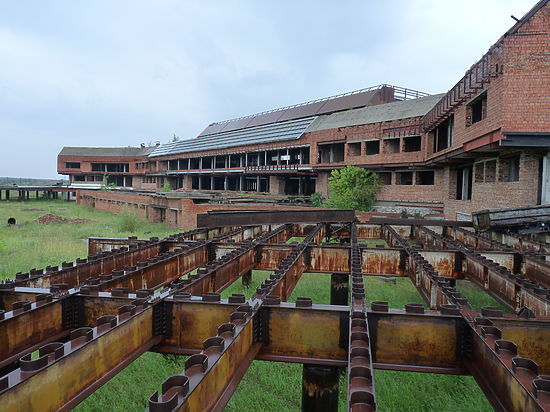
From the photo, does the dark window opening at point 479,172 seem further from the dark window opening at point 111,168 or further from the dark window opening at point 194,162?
the dark window opening at point 111,168

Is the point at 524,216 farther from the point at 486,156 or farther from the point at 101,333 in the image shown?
the point at 101,333

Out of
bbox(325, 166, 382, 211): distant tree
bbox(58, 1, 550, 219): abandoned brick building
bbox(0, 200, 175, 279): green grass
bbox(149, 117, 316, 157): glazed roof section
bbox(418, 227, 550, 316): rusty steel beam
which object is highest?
bbox(149, 117, 316, 157): glazed roof section

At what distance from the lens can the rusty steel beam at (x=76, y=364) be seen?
2.45 m

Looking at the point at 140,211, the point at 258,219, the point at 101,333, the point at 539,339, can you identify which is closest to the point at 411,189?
the point at 258,219

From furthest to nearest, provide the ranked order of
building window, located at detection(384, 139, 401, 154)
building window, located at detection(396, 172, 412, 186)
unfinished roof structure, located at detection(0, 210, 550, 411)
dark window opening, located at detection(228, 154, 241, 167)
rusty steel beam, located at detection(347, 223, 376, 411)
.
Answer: dark window opening, located at detection(228, 154, 241, 167), building window, located at detection(396, 172, 412, 186), building window, located at detection(384, 139, 401, 154), unfinished roof structure, located at detection(0, 210, 550, 411), rusty steel beam, located at detection(347, 223, 376, 411)

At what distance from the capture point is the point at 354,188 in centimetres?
2755

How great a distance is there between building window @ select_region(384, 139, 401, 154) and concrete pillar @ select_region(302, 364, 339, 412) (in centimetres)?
2562

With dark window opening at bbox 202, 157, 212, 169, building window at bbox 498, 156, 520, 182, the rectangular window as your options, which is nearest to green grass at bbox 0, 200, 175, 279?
building window at bbox 498, 156, 520, 182

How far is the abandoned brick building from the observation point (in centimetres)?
1359

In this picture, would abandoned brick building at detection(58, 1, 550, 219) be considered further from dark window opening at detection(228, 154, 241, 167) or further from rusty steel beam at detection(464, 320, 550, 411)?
rusty steel beam at detection(464, 320, 550, 411)

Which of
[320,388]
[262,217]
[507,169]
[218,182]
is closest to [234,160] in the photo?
[218,182]

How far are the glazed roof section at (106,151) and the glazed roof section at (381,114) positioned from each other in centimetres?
3967

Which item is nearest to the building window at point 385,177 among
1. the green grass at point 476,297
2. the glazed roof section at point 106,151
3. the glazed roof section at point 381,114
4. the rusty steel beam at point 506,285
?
the glazed roof section at point 381,114

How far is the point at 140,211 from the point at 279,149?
14343 millimetres
